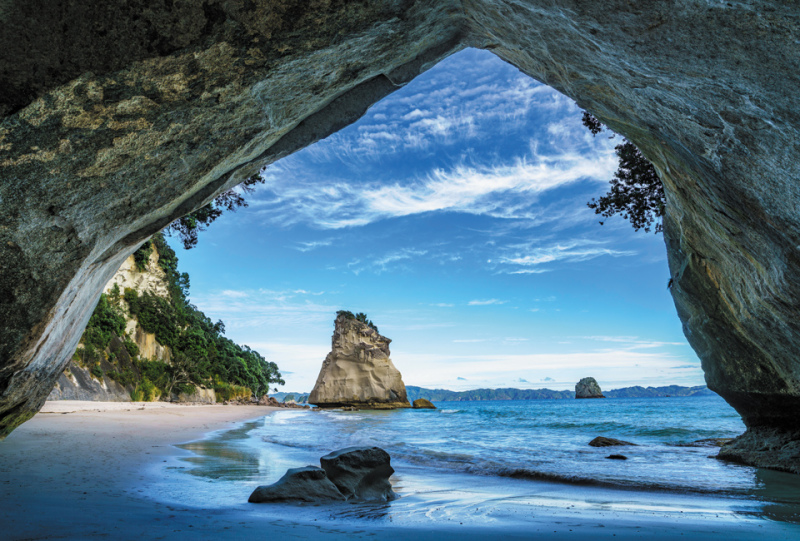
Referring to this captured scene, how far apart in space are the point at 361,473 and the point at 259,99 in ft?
13.9

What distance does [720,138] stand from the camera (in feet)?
11.7

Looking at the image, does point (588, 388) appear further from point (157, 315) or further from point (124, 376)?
point (124, 376)

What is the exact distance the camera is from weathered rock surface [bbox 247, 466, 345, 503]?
14.4 feet

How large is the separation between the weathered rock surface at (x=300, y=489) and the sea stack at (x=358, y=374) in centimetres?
5278

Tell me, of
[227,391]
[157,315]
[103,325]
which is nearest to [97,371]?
[103,325]

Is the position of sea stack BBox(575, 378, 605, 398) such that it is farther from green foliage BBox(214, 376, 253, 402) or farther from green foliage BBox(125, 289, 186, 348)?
green foliage BBox(125, 289, 186, 348)

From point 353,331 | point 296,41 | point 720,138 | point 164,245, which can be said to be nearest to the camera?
point 296,41

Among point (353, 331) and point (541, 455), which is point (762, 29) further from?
point (353, 331)

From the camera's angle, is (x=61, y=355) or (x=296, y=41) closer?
(x=296, y=41)

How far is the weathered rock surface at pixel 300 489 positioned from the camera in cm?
440

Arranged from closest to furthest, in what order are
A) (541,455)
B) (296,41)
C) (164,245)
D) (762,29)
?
(762,29)
(296,41)
(541,455)
(164,245)

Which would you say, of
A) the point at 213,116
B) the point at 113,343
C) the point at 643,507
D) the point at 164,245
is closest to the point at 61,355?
the point at 213,116

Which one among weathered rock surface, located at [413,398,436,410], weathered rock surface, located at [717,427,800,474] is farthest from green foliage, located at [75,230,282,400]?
weathered rock surface, located at [717,427,800,474]

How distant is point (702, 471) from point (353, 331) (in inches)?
2017
